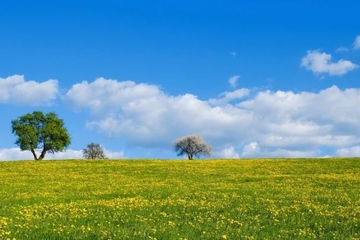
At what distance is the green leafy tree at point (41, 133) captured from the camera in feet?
306

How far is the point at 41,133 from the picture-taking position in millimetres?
94375

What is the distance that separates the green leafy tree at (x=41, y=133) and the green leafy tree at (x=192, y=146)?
3288 cm

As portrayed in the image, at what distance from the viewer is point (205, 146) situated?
391 ft

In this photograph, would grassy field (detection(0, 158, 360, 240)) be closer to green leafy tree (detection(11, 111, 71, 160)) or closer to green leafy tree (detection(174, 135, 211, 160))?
green leafy tree (detection(11, 111, 71, 160))

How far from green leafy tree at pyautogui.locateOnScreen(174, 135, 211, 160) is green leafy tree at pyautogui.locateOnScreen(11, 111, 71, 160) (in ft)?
108

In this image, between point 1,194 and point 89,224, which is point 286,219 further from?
point 1,194

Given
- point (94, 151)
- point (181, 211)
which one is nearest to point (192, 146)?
point (94, 151)

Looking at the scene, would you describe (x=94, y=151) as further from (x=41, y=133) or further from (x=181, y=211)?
(x=181, y=211)

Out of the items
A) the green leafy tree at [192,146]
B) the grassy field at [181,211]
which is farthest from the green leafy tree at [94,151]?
the grassy field at [181,211]

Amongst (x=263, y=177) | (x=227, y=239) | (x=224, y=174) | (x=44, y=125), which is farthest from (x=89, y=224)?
(x=44, y=125)

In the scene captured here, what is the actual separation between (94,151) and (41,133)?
1598 inches

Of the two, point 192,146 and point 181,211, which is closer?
point 181,211

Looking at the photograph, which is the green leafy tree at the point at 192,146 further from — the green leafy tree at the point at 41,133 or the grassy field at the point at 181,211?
the grassy field at the point at 181,211

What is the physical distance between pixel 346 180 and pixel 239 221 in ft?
91.0
